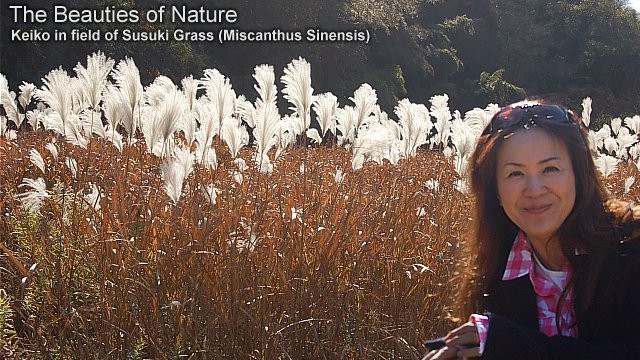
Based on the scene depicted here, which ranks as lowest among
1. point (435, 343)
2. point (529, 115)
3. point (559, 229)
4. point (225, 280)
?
point (435, 343)

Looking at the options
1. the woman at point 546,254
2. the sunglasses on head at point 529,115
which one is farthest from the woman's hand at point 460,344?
the sunglasses on head at point 529,115

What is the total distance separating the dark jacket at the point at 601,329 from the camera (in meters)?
1.43

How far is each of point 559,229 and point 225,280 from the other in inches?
45.2

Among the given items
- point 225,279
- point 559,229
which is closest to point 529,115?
point 559,229

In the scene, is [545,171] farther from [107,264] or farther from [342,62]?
[342,62]

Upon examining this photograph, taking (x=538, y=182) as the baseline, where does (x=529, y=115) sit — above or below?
above

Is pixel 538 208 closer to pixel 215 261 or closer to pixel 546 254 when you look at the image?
pixel 546 254

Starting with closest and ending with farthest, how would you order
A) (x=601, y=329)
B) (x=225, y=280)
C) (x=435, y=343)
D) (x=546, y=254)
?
(x=601, y=329)
(x=435, y=343)
(x=546, y=254)
(x=225, y=280)

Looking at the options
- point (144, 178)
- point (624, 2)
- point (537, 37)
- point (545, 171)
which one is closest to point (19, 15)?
point (144, 178)

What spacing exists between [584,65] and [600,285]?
24807 mm

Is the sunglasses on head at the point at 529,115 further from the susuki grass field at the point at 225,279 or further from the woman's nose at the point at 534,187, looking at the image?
the susuki grass field at the point at 225,279

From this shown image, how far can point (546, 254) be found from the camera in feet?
5.69

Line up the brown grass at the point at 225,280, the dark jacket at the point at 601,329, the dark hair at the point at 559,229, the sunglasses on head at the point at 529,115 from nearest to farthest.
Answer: the dark jacket at the point at 601,329 < the dark hair at the point at 559,229 < the sunglasses on head at the point at 529,115 < the brown grass at the point at 225,280

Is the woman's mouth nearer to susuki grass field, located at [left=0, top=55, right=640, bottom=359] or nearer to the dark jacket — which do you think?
the dark jacket
